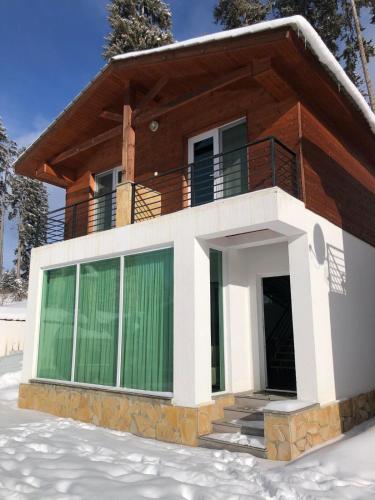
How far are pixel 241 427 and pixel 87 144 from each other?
7.49 m

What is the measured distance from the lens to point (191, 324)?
6.84 meters

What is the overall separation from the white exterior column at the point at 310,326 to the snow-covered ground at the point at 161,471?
Result: 90 cm

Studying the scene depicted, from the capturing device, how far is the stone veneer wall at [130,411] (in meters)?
6.62

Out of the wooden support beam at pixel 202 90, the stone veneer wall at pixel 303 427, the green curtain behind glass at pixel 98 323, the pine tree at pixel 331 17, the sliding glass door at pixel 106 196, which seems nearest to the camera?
the stone veneer wall at pixel 303 427

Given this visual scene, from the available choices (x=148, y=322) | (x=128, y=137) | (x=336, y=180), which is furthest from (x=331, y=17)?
(x=148, y=322)

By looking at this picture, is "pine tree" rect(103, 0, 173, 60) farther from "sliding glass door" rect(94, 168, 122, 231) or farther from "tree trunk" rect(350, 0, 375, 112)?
"sliding glass door" rect(94, 168, 122, 231)

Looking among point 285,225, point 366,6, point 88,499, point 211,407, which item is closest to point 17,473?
point 88,499

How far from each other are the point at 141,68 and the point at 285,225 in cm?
481

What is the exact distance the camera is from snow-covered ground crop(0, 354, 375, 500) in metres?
4.18

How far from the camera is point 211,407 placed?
22.4 ft

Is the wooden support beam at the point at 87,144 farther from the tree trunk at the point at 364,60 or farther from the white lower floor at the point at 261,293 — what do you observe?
the tree trunk at the point at 364,60

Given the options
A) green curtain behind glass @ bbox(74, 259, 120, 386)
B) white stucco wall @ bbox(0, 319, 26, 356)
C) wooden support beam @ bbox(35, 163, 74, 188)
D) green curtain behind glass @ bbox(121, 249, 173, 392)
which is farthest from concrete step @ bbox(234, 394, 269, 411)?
white stucco wall @ bbox(0, 319, 26, 356)

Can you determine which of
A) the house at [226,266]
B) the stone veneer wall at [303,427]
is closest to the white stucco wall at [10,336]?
the house at [226,266]

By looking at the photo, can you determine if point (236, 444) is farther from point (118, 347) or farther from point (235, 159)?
point (235, 159)
